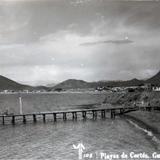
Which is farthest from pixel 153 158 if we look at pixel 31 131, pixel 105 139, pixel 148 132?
pixel 31 131

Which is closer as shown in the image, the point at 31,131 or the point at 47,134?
the point at 47,134

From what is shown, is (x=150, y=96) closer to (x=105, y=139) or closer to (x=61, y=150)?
(x=105, y=139)

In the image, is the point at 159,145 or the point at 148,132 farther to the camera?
the point at 148,132

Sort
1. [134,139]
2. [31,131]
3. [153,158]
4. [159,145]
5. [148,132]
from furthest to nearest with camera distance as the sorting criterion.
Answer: [31,131] → [148,132] → [134,139] → [159,145] → [153,158]

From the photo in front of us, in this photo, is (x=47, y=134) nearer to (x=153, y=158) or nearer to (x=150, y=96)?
(x=153, y=158)

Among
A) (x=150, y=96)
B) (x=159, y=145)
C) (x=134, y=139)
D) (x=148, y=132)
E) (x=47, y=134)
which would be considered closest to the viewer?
(x=159, y=145)

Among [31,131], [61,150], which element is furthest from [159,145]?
[31,131]

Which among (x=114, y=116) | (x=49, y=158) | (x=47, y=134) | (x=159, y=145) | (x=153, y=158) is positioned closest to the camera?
Answer: (x=153, y=158)

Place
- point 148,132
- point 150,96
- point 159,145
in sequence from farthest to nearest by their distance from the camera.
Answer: point 150,96, point 148,132, point 159,145
